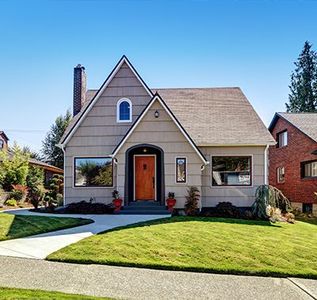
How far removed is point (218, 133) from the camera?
701 inches

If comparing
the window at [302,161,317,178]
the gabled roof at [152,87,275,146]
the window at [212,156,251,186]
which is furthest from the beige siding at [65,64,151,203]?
the window at [302,161,317,178]

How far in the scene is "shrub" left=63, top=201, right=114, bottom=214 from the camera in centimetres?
1627

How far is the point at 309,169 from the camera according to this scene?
23.5 m

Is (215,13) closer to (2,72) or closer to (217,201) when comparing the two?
(217,201)

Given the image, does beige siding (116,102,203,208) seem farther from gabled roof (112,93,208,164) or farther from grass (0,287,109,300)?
grass (0,287,109,300)

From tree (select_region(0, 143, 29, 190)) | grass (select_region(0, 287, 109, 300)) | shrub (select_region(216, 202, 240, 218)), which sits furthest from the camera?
tree (select_region(0, 143, 29, 190))

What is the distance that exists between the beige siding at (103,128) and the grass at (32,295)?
11712 mm

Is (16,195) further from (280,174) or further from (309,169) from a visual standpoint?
(280,174)

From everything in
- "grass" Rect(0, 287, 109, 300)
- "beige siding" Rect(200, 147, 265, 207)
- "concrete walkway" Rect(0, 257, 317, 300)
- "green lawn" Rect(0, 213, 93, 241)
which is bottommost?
"concrete walkway" Rect(0, 257, 317, 300)

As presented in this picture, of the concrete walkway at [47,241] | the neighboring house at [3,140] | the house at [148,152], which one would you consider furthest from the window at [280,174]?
the neighboring house at [3,140]

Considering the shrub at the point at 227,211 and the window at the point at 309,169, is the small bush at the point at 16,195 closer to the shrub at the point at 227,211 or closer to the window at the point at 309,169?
the shrub at the point at 227,211

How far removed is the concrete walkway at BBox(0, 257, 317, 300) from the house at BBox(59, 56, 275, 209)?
907 cm

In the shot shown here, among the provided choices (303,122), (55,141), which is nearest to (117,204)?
(303,122)

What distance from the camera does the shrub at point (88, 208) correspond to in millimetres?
16266
